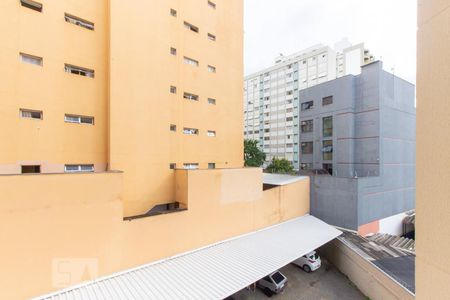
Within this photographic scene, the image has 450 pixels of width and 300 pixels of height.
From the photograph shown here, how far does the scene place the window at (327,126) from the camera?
2638 centimetres

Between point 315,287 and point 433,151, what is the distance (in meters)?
12.6

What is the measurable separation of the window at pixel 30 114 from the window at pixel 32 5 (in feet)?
14.5

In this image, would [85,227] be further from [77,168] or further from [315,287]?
[315,287]

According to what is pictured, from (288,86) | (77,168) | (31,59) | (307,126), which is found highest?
(288,86)

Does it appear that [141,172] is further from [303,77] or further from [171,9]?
[303,77]

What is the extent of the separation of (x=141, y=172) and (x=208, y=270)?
5.85 metres

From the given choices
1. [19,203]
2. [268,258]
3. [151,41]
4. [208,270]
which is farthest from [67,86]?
[268,258]

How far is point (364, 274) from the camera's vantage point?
12.6m

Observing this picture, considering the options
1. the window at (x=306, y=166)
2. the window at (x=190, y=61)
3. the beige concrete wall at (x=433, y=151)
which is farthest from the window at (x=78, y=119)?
the window at (x=306, y=166)

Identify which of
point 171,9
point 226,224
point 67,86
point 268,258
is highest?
point 171,9

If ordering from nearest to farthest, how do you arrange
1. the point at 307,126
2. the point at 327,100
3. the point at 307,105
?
the point at 327,100, the point at 307,105, the point at 307,126

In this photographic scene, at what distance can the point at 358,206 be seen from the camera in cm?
1761

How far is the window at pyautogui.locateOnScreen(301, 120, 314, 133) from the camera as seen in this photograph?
29456 millimetres
